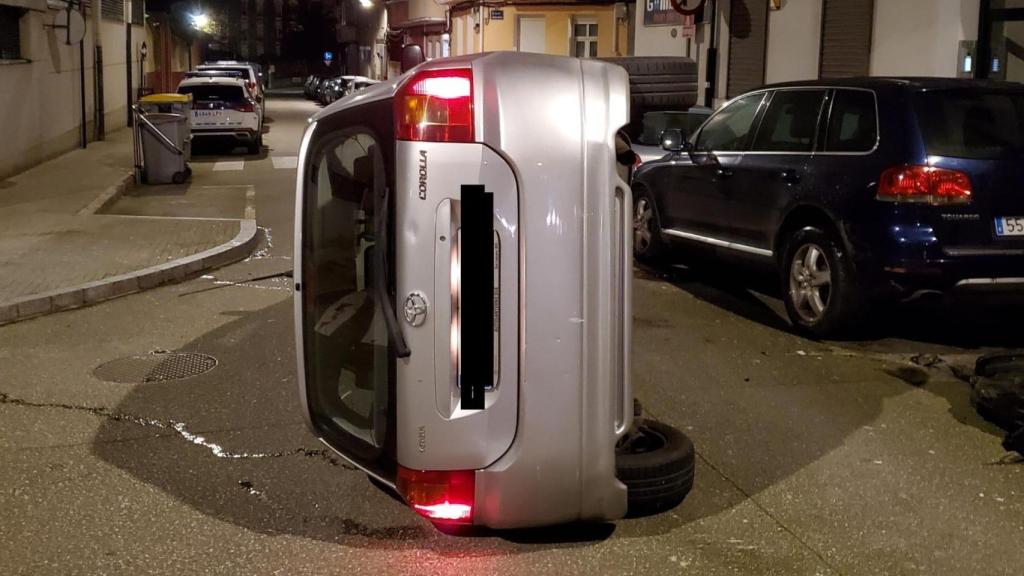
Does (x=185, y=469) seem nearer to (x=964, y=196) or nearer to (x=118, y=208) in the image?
(x=964, y=196)

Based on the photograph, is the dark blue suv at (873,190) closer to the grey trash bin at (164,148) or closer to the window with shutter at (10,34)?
the grey trash bin at (164,148)

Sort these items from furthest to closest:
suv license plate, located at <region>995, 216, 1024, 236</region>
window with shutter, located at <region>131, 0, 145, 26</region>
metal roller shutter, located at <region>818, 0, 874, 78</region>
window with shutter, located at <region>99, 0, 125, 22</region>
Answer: window with shutter, located at <region>131, 0, 145, 26</region>, window with shutter, located at <region>99, 0, 125, 22</region>, metal roller shutter, located at <region>818, 0, 874, 78</region>, suv license plate, located at <region>995, 216, 1024, 236</region>

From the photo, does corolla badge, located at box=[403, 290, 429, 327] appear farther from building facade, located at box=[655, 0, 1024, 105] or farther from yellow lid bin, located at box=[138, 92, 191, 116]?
yellow lid bin, located at box=[138, 92, 191, 116]

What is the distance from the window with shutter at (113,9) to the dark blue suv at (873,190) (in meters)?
20.5

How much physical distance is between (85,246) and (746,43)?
14.2m

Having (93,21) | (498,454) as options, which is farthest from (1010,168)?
(93,21)

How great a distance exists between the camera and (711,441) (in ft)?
18.4

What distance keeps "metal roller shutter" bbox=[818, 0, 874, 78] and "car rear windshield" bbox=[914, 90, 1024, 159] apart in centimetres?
1041

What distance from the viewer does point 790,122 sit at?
8.22m

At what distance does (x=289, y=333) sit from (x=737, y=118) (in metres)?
3.93

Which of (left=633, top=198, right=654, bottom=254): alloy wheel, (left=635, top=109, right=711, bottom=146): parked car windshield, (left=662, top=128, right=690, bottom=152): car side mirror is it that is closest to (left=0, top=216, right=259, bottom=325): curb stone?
(left=633, top=198, right=654, bottom=254): alloy wheel

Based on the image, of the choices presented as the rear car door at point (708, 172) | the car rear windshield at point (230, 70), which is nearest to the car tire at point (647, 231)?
the rear car door at point (708, 172)

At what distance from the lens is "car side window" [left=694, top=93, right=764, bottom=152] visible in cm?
869

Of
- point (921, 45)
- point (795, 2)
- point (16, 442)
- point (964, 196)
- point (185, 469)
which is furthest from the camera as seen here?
point (795, 2)
